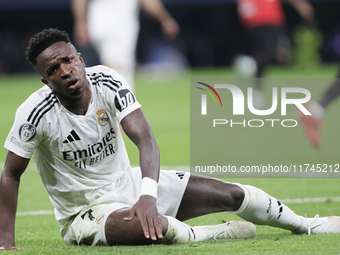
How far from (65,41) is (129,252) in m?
1.35

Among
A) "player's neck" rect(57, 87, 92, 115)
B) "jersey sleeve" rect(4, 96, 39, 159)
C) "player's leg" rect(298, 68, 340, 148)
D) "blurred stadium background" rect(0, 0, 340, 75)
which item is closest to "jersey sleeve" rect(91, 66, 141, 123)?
"player's neck" rect(57, 87, 92, 115)

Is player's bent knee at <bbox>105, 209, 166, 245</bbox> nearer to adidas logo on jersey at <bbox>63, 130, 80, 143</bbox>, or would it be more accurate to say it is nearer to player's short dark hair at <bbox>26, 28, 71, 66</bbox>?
adidas logo on jersey at <bbox>63, 130, 80, 143</bbox>

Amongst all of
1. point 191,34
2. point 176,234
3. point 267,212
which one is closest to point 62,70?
point 176,234

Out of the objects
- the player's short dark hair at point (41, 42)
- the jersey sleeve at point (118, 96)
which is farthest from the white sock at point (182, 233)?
the player's short dark hair at point (41, 42)

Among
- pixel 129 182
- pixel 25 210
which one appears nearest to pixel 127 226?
pixel 129 182

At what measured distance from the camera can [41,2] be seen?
22.3 metres

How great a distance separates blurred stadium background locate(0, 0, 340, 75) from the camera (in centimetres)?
2327

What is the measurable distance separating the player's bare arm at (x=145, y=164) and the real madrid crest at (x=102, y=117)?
16 cm

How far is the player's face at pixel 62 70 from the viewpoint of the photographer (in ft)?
11.8

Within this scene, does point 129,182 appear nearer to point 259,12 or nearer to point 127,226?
point 127,226

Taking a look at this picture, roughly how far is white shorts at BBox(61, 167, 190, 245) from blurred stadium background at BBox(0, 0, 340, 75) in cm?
1884

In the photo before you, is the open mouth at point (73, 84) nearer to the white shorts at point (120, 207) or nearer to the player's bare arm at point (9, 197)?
the player's bare arm at point (9, 197)

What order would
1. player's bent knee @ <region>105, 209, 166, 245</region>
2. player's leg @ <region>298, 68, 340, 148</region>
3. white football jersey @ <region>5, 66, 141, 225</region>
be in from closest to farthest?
player's bent knee @ <region>105, 209, 166, 245</region> → white football jersey @ <region>5, 66, 141, 225</region> → player's leg @ <region>298, 68, 340, 148</region>

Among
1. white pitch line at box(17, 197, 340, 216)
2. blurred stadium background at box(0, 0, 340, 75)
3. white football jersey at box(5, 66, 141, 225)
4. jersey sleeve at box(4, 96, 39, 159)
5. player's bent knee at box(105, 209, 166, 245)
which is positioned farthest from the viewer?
blurred stadium background at box(0, 0, 340, 75)
